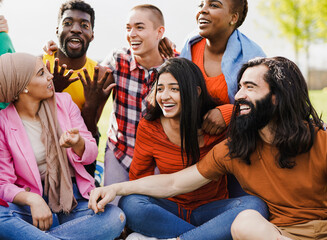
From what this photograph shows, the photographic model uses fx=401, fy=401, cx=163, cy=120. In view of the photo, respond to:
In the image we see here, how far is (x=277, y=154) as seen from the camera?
8.91 feet

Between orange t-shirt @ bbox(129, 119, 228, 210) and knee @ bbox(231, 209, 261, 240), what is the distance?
2.14 ft

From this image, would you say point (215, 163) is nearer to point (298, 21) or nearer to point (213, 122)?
point (213, 122)

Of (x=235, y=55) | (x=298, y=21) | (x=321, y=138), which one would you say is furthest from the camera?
(x=298, y=21)

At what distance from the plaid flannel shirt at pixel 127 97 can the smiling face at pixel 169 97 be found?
645 millimetres

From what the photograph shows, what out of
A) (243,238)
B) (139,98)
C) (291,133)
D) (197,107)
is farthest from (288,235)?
(139,98)

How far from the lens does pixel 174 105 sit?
311 cm

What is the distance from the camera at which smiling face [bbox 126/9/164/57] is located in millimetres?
3812

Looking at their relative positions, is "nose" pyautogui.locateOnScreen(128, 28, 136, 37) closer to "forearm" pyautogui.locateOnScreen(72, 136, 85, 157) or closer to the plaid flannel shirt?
the plaid flannel shirt

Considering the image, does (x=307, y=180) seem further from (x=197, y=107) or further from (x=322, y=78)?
(x=322, y=78)

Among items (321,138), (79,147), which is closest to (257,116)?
(321,138)

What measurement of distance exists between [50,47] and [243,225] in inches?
102

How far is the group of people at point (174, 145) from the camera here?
267 cm

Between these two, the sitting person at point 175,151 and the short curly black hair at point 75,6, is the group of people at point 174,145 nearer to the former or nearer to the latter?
the sitting person at point 175,151

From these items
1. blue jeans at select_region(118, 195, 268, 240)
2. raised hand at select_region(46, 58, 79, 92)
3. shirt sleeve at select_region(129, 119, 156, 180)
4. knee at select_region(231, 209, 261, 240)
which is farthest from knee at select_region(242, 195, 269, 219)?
raised hand at select_region(46, 58, 79, 92)
